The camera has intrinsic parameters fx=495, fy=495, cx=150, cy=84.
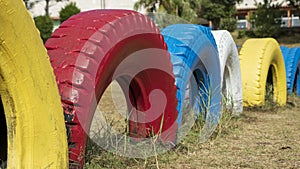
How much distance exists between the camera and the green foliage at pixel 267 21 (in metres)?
28.8

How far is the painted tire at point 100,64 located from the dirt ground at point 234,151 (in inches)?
10.6

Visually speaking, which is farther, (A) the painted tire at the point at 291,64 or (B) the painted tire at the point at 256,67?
(A) the painted tire at the point at 291,64

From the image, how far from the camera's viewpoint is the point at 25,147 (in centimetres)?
203

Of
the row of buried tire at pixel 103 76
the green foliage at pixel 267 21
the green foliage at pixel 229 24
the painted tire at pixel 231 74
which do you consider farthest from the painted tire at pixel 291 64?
the green foliage at pixel 229 24

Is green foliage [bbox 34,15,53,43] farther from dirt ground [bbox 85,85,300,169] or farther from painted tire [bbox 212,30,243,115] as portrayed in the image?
dirt ground [bbox 85,85,300,169]

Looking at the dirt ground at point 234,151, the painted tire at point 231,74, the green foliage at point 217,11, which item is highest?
the green foliage at point 217,11

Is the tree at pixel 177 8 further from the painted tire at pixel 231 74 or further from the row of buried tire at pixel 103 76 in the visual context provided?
the row of buried tire at pixel 103 76

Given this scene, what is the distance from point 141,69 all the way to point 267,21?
27053mm

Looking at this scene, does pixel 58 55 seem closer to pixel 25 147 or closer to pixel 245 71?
pixel 25 147

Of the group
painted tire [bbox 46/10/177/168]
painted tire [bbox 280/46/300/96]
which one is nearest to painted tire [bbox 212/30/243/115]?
painted tire [bbox 46/10/177/168]

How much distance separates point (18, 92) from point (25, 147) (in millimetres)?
233

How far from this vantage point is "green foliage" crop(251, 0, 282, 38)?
94.4 ft

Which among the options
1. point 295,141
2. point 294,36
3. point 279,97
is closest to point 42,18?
point 294,36

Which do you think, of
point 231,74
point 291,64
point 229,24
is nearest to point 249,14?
point 229,24
